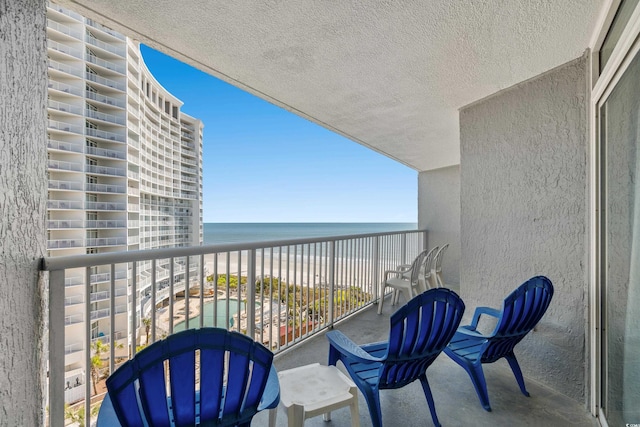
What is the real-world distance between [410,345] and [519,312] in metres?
0.96

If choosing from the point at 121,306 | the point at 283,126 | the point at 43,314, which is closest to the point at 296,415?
the point at 43,314

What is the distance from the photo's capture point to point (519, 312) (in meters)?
2.04

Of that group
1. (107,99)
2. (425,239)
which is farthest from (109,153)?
(425,239)

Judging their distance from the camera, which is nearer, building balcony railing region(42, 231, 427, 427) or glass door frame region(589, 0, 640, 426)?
building balcony railing region(42, 231, 427, 427)

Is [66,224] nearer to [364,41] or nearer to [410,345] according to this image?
[364,41]

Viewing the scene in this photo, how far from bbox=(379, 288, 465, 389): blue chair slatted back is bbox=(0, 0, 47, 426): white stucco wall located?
Result: 1701 mm

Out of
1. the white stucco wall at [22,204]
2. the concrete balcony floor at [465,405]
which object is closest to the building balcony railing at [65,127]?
the white stucco wall at [22,204]

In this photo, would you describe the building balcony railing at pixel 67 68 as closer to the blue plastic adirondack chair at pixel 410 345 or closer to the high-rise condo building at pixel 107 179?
the high-rise condo building at pixel 107 179

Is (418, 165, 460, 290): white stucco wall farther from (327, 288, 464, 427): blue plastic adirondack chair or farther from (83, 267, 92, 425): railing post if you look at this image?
(83, 267, 92, 425): railing post

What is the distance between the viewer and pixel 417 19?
1813 mm

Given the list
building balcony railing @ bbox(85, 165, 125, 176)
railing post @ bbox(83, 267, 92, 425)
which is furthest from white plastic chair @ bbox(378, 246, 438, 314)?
building balcony railing @ bbox(85, 165, 125, 176)

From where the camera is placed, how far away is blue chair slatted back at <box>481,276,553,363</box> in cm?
201

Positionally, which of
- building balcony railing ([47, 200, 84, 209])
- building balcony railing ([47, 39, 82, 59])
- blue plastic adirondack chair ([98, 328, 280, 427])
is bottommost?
blue plastic adirondack chair ([98, 328, 280, 427])

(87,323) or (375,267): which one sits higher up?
(87,323)
